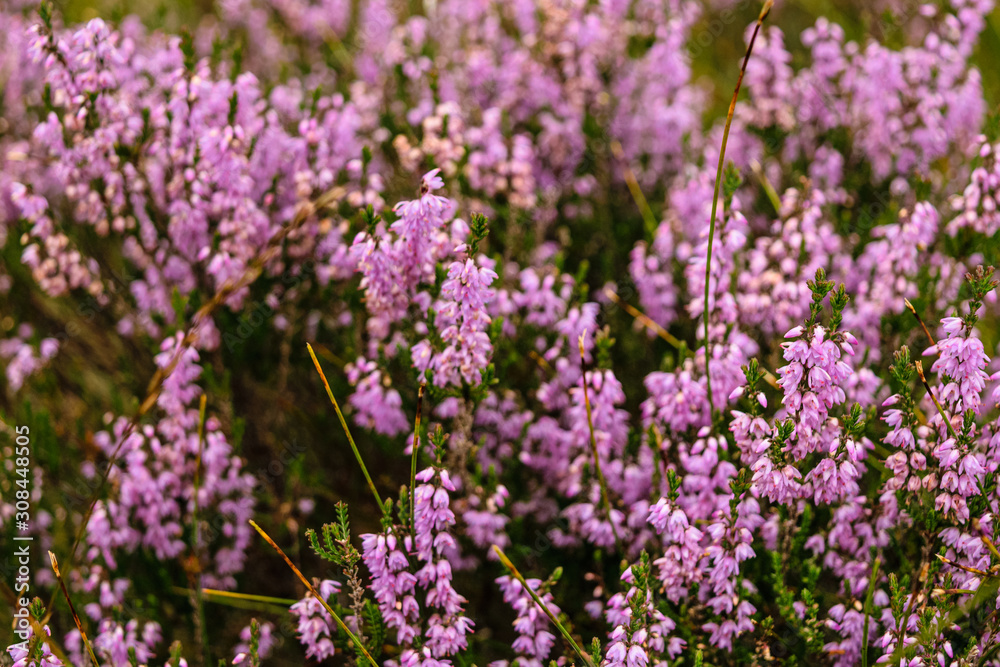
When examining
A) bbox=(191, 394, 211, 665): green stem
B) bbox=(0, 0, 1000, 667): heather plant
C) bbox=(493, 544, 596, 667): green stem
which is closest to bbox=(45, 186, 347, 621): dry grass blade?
bbox=(0, 0, 1000, 667): heather plant

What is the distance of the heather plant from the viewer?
3289 millimetres

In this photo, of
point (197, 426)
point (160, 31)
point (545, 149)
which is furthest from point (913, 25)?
point (197, 426)

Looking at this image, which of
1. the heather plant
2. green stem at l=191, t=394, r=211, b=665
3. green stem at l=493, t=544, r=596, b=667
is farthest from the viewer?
green stem at l=191, t=394, r=211, b=665

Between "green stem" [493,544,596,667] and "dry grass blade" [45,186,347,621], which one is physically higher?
"dry grass blade" [45,186,347,621]

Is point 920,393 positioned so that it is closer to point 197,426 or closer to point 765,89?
point 765,89

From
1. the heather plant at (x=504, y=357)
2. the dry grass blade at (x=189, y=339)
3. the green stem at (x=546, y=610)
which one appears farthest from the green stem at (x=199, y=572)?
the green stem at (x=546, y=610)

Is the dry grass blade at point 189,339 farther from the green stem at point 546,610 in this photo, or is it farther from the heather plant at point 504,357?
the green stem at point 546,610

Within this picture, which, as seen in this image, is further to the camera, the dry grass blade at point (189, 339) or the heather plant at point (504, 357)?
the heather plant at point (504, 357)

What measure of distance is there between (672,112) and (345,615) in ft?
16.8

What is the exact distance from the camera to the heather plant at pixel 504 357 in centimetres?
329

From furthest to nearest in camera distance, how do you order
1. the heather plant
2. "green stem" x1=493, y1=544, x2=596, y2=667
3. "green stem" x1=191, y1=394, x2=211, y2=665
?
1. "green stem" x1=191, y1=394, x2=211, y2=665
2. the heather plant
3. "green stem" x1=493, y1=544, x2=596, y2=667

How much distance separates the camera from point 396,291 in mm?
3844

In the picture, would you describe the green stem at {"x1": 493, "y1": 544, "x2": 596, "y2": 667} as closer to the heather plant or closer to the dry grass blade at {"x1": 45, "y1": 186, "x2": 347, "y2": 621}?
the heather plant

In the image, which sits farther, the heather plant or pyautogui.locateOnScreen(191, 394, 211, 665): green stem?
pyautogui.locateOnScreen(191, 394, 211, 665): green stem
